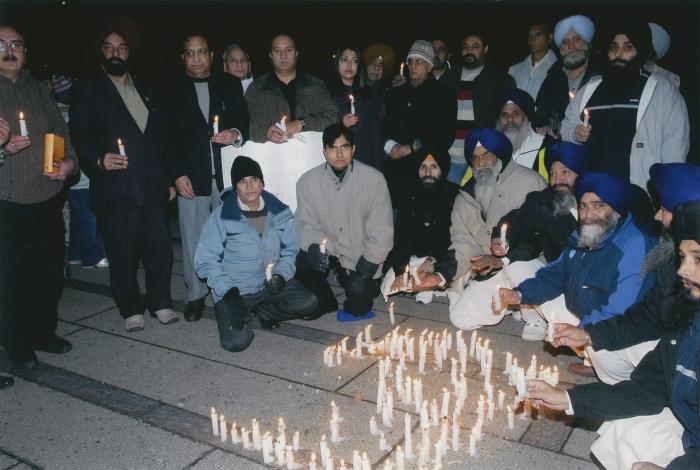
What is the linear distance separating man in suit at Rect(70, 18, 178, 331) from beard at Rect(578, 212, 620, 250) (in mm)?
3895

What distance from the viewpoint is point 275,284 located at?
5605mm

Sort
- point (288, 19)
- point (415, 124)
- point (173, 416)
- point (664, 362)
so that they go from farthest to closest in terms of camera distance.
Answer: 1. point (288, 19)
2. point (415, 124)
3. point (173, 416)
4. point (664, 362)

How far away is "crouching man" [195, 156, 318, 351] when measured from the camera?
5531 millimetres

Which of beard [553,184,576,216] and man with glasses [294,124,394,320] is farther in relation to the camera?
man with glasses [294,124,394,320]

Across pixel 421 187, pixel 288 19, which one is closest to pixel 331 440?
pixel 421 187

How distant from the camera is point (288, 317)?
233 inches

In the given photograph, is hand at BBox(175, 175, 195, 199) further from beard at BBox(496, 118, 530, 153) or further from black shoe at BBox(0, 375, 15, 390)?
beard at BBox(496, 118, 530, 153)

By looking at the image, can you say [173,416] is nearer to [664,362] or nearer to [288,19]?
[664,362]

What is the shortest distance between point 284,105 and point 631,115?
11.2 ft

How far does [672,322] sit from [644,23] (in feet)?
10.9

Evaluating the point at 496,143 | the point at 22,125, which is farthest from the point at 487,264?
the point at 22,125

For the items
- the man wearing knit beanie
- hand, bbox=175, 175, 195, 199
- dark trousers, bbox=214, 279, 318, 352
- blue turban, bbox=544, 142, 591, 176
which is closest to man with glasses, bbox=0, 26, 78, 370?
hand, bbox=175, 175, 195, 199

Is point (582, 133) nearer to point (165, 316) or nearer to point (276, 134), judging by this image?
point (276, 134)

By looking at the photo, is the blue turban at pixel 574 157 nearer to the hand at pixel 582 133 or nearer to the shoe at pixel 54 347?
the hand at pixel 582 133
